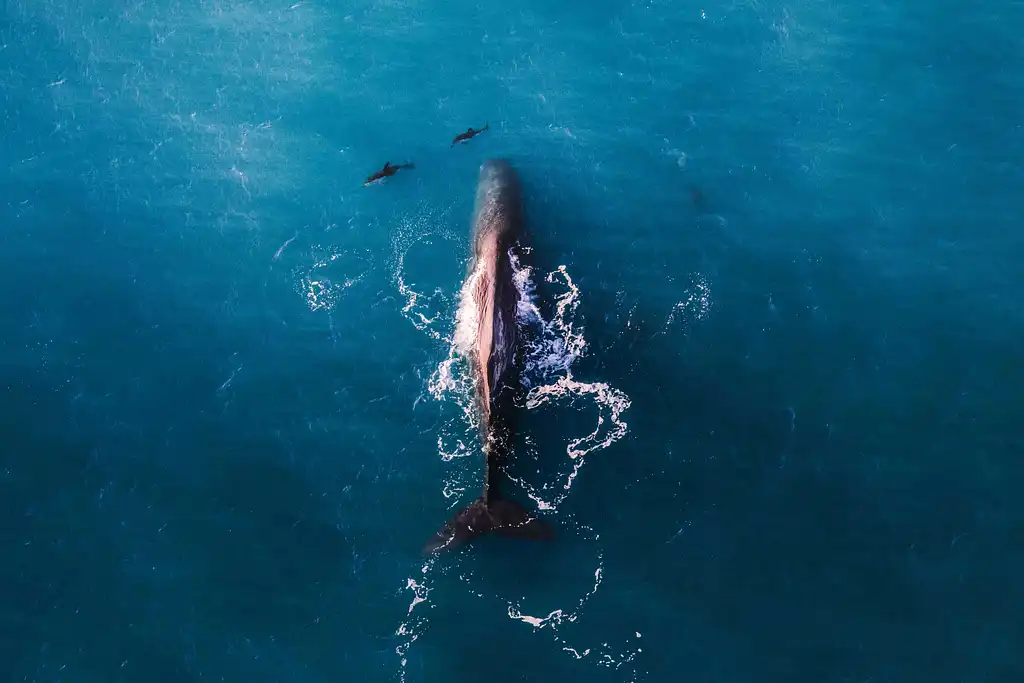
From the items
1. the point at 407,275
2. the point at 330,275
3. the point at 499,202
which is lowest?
the point at 330,275

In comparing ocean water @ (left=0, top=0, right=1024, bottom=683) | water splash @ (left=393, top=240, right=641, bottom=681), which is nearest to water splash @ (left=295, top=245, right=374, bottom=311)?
ocean water @ (left=0, top=0, right=1024, bottom=683)

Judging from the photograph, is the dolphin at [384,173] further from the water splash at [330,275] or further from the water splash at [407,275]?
the water splash at [330,275]

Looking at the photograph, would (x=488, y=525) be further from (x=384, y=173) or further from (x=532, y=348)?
(x=384, y=173)

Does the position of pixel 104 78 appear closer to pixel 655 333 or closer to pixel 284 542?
pixel 284 542

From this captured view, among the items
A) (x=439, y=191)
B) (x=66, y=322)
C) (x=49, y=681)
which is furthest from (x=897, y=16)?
(x=49, y=681)

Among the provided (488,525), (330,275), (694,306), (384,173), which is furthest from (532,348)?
(384,173)

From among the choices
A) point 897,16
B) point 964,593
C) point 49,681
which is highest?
point 897,16
